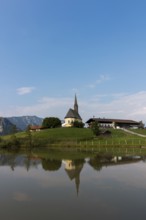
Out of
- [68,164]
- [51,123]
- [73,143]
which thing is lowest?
[68,164]

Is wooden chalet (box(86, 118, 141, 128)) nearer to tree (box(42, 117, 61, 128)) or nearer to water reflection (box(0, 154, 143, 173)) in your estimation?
tree (box(42, 117, 61, 128))

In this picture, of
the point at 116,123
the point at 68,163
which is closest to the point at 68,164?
the point at 68,163

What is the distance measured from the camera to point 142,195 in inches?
744

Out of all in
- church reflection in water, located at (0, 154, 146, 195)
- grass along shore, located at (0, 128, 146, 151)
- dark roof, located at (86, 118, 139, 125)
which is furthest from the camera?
dark roof, located at (86, 118, 139, 125)

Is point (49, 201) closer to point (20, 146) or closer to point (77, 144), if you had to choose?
point (77, 144)

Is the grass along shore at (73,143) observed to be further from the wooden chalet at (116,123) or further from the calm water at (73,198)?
the calm water at (73,198)

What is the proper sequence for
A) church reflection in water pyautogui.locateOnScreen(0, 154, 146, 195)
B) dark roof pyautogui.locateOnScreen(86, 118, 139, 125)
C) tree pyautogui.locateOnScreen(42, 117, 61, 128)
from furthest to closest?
dark roof pyautogui.locateOnScreen(86, 118, 139, 125), tree pyautogui.locateOnScreen(42, 117, 61, 128), church reflection in water pyautogui.locateOnScreen(0, 154, 146, 195)

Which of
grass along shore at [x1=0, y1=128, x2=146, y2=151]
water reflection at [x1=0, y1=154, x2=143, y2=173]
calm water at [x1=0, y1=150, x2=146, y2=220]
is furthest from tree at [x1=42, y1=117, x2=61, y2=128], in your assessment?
calm water at [x1=0, y1=150, x2=146, y2=220]

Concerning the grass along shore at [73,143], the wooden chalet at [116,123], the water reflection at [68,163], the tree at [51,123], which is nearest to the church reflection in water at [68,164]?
the water reflection at [68,163]

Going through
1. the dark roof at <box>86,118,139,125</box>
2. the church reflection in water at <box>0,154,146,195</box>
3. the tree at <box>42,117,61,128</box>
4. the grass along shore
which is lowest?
the church reflection in water at <box>0,154,146,195</box>

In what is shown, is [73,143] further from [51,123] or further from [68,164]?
[68,164]

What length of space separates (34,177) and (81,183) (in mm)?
6028

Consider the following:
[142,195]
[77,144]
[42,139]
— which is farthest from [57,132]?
[142,195]

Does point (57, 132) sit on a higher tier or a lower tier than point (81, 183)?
higher
